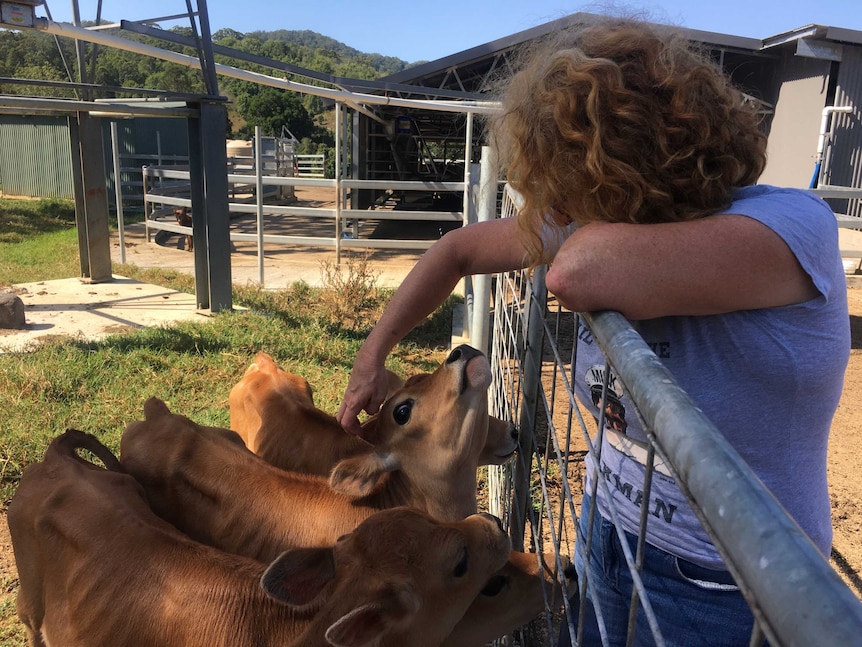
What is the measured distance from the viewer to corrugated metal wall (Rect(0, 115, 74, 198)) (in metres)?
24.0

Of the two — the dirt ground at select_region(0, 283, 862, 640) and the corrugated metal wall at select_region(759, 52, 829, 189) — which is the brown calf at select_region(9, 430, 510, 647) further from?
the corrugated metal wall at select_region(759, 52, 829, 189)

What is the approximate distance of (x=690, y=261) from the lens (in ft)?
4.34

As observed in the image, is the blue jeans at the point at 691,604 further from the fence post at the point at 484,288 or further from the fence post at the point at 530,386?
the fence post at the point at 484,288

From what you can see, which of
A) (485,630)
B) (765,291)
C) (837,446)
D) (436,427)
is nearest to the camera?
(765,291)

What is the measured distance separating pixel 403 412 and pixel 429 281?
2.13 feet

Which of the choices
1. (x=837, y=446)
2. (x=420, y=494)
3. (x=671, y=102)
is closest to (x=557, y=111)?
(x=671, y=102)

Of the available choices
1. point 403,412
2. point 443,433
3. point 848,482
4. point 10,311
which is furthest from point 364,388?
point 10,311

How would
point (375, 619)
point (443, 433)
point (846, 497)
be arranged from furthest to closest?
1. point (846, 497)
2. point (443, 433)
3. point (375, 619)

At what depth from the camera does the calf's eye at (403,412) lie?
2.77 metres

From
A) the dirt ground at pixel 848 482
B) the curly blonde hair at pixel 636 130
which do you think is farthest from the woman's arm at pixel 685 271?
the dirt ground at pixel 848 482

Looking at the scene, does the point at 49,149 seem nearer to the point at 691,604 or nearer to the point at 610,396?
the point at 610,396

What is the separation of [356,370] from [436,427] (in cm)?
36

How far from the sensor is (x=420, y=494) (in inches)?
108

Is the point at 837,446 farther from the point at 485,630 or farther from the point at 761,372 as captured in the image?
the point at 761,372
